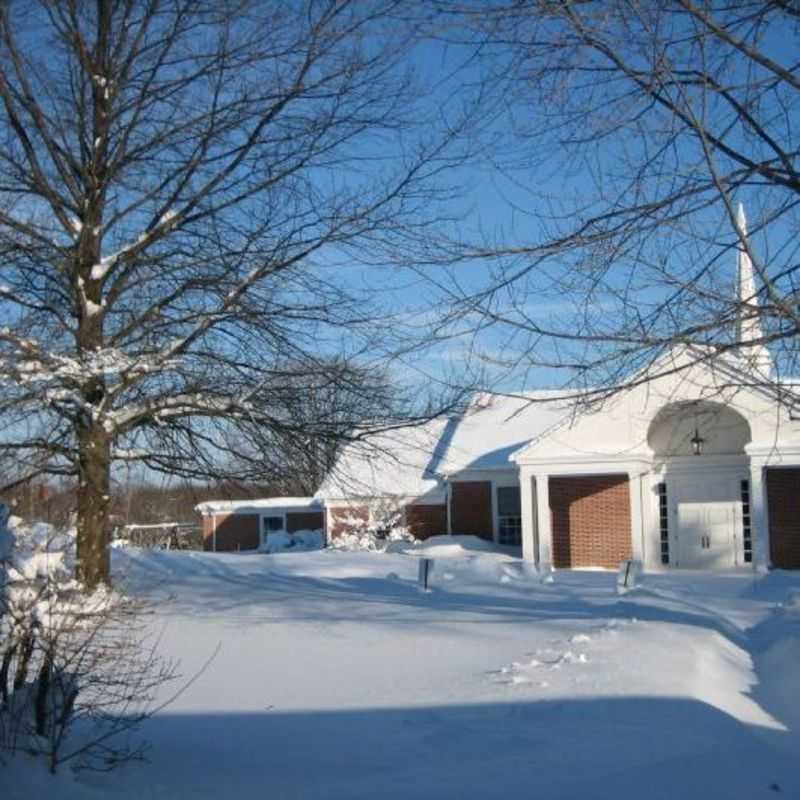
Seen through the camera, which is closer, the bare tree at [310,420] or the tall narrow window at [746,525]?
the bare tree at [310,420]

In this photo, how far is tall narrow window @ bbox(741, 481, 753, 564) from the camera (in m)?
28.4

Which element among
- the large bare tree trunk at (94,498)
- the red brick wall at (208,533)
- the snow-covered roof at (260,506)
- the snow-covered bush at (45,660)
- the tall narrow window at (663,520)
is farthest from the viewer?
the red brick wall at (208,533)

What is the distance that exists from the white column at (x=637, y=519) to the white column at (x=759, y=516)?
2.74 metres

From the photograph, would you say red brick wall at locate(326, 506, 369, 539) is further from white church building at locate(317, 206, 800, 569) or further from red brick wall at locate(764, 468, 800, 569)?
red brick wall at locate(764, 468, 800, 569)

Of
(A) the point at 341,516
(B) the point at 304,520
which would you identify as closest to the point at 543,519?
(A) the point at 341,516

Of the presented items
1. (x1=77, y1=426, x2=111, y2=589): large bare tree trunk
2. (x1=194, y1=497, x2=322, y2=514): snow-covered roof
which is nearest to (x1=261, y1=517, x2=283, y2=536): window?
(x1=194, y1=497, x2=322, y2=514): snow-covered roof

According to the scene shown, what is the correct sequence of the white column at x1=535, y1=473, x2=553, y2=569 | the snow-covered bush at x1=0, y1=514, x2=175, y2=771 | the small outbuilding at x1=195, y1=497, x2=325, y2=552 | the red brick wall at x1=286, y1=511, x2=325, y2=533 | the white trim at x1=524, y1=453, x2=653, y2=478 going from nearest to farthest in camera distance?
the snow-covered bush at x1=0, y1=514, x2=175, y2=771, the white trim at x1=524, y1=453, x2=653, y2=478, the white column at x1=535, y1=473, x2=553, y2=569, the small outbuilding at x1=195, y1=497, x2=325, y2=552, the red brick wall at x1=286, y1=511, x2=325, y2=533

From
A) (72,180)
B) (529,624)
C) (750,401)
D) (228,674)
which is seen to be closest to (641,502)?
(750,401)

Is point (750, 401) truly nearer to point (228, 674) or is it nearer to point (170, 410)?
point (170, 410)

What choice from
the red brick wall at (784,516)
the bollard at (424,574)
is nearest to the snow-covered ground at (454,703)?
the bollard at (424,574)

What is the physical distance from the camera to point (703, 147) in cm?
700

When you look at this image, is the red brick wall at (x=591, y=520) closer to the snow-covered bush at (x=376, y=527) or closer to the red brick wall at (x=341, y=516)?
the snow-covered bush at (x=376, y=527)

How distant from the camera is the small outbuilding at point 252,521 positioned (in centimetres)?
4138

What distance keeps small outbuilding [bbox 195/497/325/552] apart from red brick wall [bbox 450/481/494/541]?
807 centimetres
